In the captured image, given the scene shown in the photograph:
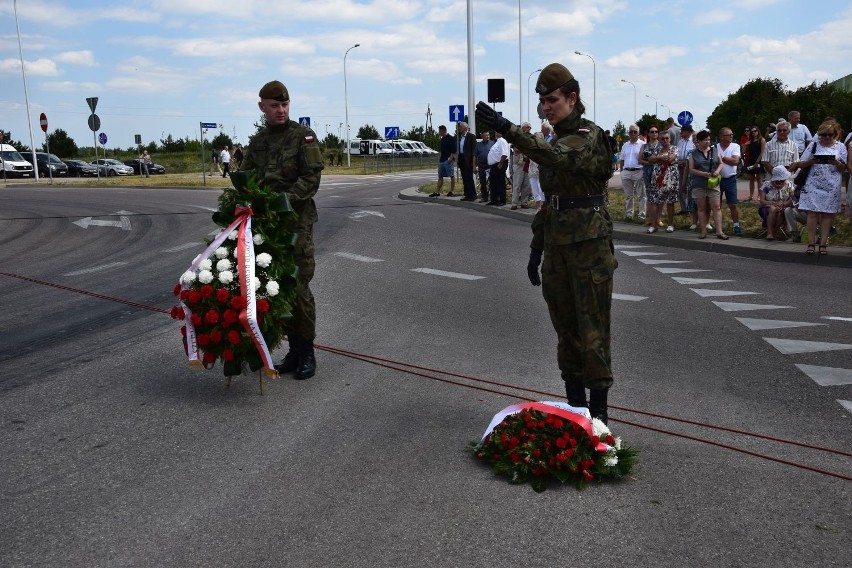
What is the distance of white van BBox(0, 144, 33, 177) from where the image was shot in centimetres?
5278

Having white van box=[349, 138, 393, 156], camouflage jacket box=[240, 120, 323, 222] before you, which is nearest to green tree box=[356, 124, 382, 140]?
white van box=[349, 138, 393, 156]

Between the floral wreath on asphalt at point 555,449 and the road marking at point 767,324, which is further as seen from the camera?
the road marking at point 767,324

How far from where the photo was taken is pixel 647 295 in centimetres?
1004

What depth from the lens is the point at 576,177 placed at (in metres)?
4.81

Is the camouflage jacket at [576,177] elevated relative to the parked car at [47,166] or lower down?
elevated

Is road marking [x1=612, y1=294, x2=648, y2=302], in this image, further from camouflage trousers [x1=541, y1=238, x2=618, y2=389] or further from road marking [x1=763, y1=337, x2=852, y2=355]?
camouflage trousers [x1=541, y1=238, x2=618, y2=389]

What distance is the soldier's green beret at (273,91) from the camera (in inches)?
245

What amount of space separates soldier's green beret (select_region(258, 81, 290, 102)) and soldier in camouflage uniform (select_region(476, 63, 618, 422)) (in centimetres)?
219

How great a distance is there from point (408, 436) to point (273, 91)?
264 centimetres

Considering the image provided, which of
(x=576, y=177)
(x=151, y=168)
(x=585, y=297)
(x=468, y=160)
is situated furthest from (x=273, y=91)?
(x=151, y=168)

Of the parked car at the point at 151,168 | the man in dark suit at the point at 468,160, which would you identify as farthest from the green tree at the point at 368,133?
the man in dark suit at the point at 468,160

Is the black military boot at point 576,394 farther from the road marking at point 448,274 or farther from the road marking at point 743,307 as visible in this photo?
the road marking at point 448,274

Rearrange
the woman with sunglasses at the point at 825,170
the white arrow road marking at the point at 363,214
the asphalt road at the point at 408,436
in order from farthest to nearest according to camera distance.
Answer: the white arrow road marking at the point at 363,214, the woman with sunglasses at the point at 825,170, the asphalt road at the point at 408,436

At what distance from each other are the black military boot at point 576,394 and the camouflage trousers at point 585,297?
0.26 ft
